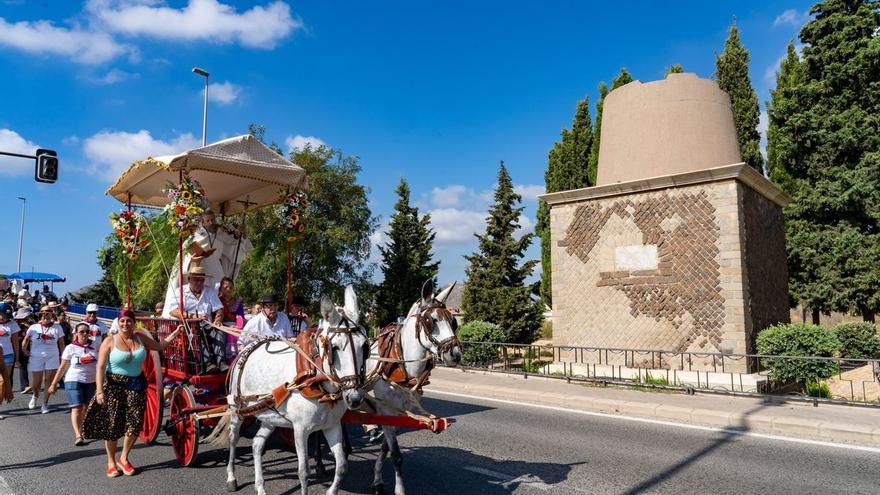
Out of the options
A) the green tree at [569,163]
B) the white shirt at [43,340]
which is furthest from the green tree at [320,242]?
the white shirt at [43,340]

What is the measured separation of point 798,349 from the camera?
13.4 meters

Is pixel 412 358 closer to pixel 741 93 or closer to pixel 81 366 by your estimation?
pixel 81 366

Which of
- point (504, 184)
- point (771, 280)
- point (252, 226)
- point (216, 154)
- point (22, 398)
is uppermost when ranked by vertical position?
point (504, 184)

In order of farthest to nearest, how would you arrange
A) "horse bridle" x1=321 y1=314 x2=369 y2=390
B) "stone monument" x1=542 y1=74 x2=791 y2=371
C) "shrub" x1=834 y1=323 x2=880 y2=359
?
"shrub" x1=834 y1=323 x2=880 y2=359, "stone monument" x1=542 y1=74 x2=791 y2=371, "horse bridle" x1=321 y1=314 x2=369 y2=390

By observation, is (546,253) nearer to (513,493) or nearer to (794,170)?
(794,170)

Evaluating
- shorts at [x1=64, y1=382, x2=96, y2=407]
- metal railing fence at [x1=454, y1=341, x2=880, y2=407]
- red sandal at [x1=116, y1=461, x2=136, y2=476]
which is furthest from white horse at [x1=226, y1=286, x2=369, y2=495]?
metal railing fence at [x1=454, y1=341, x2=880, y2=407]

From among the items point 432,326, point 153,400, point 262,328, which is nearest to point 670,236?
point 432,326

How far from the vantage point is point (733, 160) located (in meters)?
16.8

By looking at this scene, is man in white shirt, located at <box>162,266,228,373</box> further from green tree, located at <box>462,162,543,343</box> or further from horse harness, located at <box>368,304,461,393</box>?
green tree, located at <box>462,162,543,343</box>

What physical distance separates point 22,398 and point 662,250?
52.0 ft

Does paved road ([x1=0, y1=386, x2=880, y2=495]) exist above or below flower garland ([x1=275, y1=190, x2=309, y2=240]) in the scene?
below

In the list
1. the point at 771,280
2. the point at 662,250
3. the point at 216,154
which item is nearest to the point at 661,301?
the point at 662,250

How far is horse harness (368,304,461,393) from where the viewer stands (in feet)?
19.6

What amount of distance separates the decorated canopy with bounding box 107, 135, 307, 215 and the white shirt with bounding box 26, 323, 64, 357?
393 centimetres
